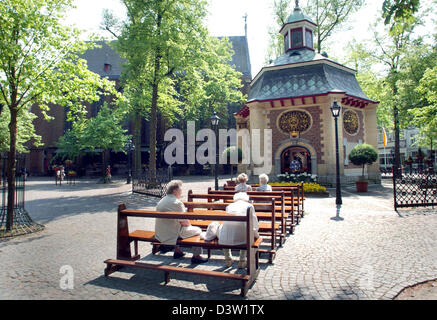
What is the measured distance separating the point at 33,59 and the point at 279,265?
27.0ft

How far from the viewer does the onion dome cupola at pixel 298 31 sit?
78.1ft

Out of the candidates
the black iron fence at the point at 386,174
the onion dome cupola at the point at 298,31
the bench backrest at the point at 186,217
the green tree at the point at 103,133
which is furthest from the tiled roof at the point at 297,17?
the bench backrest at the point at 186,217

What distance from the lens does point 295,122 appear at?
20.2 meters

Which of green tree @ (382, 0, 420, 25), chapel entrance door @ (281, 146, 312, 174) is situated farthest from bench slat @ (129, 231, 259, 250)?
chapel entrance door @ (281, 146, 312, 174)

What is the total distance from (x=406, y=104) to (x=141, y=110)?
2319 cm

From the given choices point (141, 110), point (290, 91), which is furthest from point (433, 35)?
point (141, 110)

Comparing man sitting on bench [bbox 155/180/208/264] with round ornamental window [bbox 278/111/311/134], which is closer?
man sitting on bench [bbox 155/180/208/264]

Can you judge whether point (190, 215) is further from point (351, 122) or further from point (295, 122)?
point (351, 122)

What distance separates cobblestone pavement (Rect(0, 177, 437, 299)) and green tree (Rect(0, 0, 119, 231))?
2828 mm

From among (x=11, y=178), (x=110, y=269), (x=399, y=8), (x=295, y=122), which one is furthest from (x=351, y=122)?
(x=11, y=178)

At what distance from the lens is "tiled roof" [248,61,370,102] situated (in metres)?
19.9

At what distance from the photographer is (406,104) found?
22.6m

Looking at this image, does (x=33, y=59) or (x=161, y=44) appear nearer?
(x=33, y=59)

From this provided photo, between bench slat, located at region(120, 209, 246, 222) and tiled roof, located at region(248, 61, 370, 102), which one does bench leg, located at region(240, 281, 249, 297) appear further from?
tiled roof, located at region(248, 61, 370, 102)
